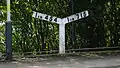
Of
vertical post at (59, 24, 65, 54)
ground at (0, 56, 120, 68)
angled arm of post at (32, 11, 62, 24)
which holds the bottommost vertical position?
ground at (0, 56, 120, 68)

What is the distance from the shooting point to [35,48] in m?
14.2

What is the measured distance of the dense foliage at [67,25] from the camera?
13.8m

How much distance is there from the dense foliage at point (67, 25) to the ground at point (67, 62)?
1755mm

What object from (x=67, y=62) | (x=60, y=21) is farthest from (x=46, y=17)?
(x=67, y=62)

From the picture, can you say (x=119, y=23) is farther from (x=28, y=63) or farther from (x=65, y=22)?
(x=28, y=63)

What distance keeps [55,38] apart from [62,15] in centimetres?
122

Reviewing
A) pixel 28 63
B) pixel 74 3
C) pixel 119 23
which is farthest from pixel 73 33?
pixel 28 63

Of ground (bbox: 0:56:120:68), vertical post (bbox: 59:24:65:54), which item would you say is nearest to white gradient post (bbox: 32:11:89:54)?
vertical post (bbox: 59:24:65:54)

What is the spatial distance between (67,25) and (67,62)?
280cm

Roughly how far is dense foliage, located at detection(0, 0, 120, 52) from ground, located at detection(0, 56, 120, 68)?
175 cm

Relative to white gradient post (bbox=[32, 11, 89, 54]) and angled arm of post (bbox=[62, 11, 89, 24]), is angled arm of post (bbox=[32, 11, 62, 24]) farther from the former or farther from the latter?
angled arm of post (bbox=[62, 11, 89, 24])

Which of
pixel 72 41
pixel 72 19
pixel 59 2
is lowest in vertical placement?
pixel 72 41

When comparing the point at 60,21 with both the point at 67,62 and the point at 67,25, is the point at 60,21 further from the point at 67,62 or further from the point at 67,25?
the point at 67,62

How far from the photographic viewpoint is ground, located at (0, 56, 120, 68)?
35.3 feet
